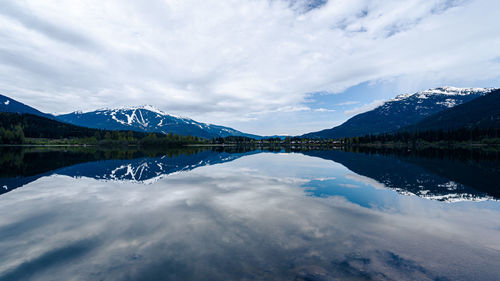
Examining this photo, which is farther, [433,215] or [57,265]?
[433,215]

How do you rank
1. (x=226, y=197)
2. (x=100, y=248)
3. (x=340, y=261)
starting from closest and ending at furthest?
1. (x=340, y=261)
2. (x=100, y=248)
3. (x=226, y=197)

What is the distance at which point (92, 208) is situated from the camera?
18328mm

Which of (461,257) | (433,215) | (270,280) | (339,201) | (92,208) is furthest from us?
(339,201)

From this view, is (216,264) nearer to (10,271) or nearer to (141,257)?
(141,257)

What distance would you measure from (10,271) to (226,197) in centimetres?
1482

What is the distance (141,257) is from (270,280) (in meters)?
5.76

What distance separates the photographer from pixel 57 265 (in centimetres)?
945

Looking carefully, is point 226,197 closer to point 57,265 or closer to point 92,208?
point 92,208

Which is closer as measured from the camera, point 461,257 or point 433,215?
point 461,257

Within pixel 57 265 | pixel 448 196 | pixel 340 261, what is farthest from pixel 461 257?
pixel 57 265

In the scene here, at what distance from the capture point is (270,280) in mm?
8297

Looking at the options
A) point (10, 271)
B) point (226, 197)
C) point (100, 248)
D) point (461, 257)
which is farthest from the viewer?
point (226, 197)

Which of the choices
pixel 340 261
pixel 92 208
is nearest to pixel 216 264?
pixel 340 261

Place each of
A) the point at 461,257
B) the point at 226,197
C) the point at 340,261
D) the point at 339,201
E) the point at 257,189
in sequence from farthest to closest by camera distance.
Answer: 1. the point at 257,189
2. the point at 226,197
3. the point at 339,201
4. the point at 461,257
5. the point at 340,261
